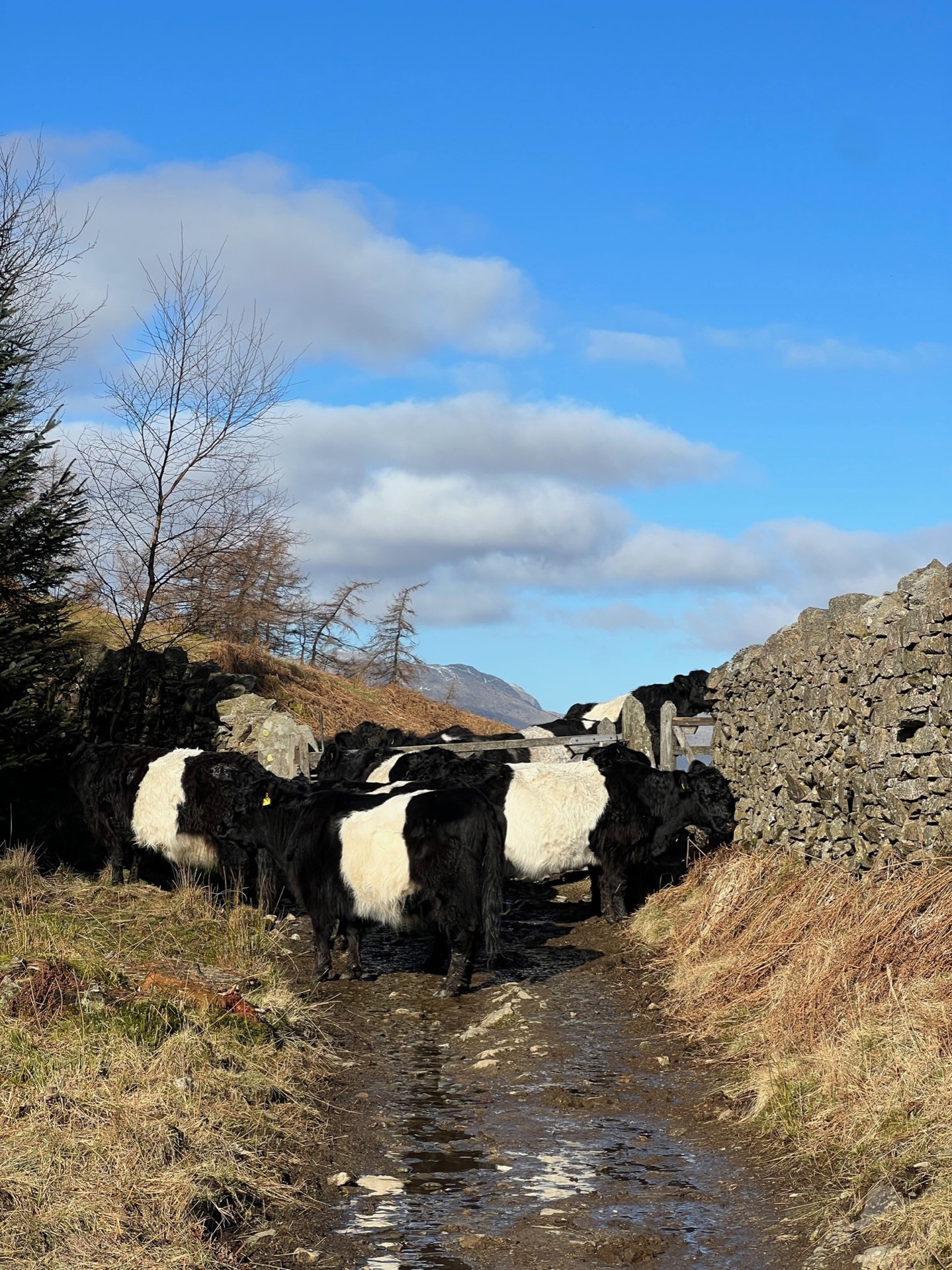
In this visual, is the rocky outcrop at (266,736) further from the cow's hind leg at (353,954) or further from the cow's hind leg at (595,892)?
the cow's hind leg at (353,954)

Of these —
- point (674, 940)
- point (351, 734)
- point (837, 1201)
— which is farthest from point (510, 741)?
point (837, 1201)

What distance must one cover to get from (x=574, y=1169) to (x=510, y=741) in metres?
10.8

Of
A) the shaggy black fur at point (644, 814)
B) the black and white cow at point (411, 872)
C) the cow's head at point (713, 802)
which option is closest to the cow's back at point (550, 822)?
the shaggy black fur at point (644, 814)

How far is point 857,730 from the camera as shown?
9.51m

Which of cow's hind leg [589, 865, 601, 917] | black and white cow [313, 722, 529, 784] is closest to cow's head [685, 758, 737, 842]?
cow's hind leg [589, 865, 601, 917]

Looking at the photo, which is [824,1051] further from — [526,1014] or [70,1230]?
[70,1230]

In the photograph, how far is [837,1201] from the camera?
17.1 feet

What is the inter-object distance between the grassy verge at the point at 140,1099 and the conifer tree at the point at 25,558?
4.51 metres

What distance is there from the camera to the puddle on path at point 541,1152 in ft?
16.2

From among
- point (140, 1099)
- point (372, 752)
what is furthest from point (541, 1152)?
point (372, 752)

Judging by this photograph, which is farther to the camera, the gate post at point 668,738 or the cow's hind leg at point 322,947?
the gate post at point 668,738

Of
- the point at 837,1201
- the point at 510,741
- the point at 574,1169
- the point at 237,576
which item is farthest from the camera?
the point at 237,576

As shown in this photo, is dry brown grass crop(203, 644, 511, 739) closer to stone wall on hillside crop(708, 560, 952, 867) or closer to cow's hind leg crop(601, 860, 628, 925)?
cow's hind leg crop(601, 860, 628, 925)

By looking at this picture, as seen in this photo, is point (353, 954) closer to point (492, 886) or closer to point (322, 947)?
point (322, 947)
